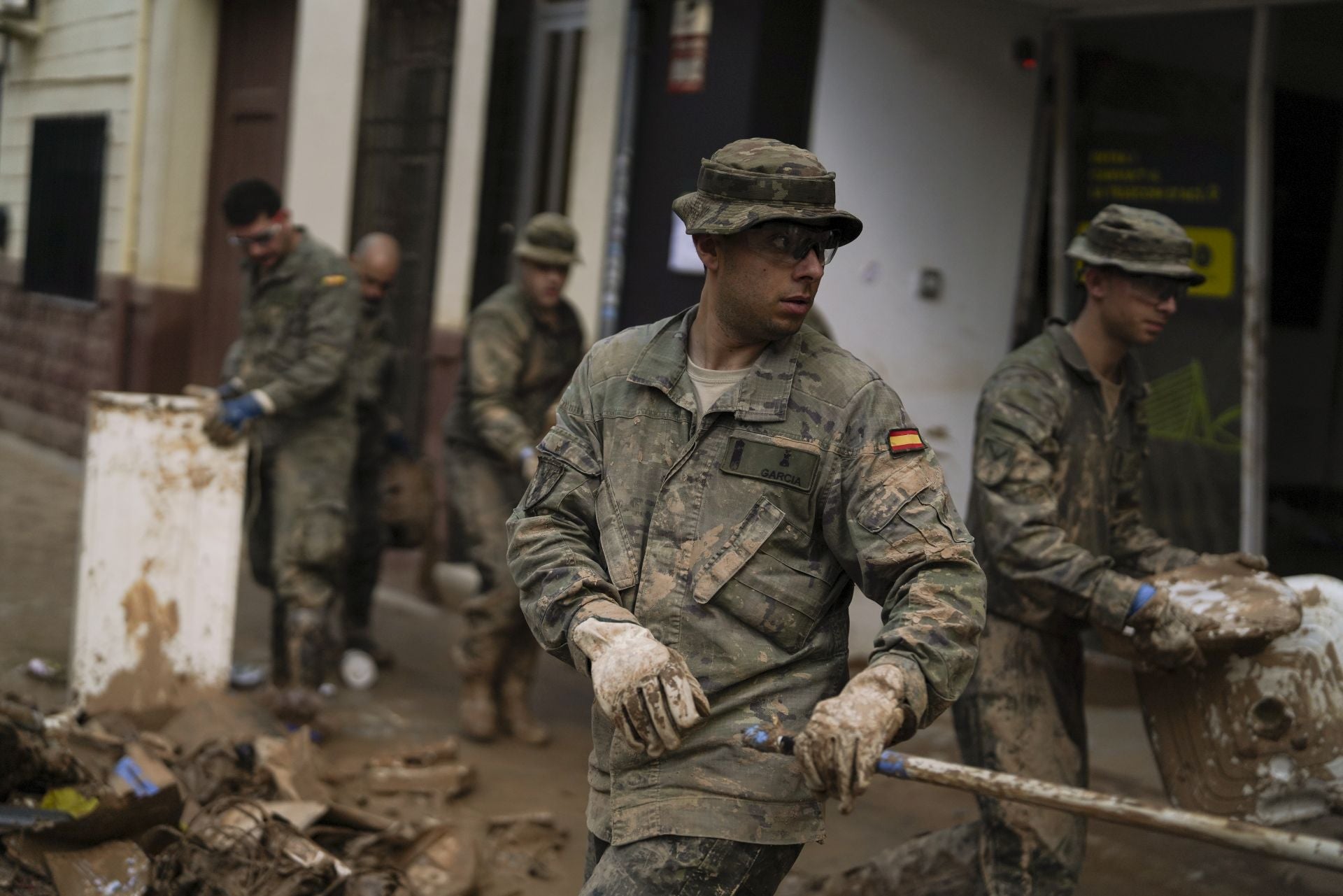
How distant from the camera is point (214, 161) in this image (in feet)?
41.2

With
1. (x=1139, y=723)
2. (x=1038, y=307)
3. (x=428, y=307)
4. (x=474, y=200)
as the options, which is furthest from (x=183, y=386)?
(x=1139, y=723)

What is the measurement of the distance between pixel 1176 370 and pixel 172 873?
4631 millimetres

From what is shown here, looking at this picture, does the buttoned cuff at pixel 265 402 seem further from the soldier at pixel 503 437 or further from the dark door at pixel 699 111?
the dark door at pixel 699 111

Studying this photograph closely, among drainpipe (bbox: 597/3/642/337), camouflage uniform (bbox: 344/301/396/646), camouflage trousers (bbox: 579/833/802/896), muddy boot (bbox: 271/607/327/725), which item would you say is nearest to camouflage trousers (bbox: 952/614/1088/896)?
camouflage trousers (bbox: 579/833/802/896)

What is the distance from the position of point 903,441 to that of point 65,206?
12692mm

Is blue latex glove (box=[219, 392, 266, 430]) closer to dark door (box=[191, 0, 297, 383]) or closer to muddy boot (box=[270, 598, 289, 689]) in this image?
muddy boot (box=[270, 598, 289, 689])

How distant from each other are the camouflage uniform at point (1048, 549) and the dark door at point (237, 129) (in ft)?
27.7

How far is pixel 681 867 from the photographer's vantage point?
2.67 m

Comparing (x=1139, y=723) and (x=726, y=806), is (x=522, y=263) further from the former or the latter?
(x=726, y=806)

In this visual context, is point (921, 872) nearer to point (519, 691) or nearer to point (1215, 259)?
point (519, 691)

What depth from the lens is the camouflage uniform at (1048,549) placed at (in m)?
3.79

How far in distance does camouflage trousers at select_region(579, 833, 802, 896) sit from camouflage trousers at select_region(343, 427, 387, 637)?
451 centimetres

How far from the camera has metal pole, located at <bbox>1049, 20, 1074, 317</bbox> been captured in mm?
6855

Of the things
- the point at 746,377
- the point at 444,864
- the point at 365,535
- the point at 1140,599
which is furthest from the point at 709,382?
the point at 365,535
